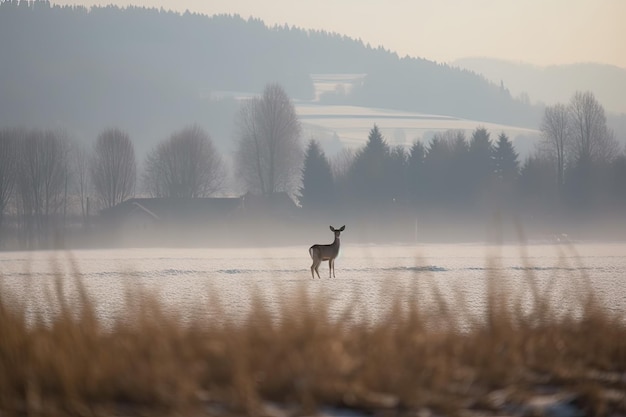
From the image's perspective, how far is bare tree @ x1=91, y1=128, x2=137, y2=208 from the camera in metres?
147

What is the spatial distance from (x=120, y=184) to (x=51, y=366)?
142539 millimetres

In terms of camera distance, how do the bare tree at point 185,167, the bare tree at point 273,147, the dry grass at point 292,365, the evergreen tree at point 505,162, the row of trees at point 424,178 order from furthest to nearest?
the bare tree at point 185,167, the bare tree at point 273,147, the evergreen tree at point 505,162, the row of trees at point 424,178, the dry grass at point 292,365

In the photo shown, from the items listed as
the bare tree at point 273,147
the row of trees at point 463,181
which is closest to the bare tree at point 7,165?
the bare tree at point 273,147

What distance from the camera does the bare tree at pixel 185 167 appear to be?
141m

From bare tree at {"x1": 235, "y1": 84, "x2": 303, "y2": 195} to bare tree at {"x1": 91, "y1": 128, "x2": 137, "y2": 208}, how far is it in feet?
72.9

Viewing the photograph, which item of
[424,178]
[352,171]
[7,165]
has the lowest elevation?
[424,178]

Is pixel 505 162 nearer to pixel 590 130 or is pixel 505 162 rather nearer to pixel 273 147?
pixel 590 130

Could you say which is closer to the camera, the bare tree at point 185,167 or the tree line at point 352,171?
the tree line at point 352,171

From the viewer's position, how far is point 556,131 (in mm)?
131125

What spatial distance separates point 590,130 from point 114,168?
69.6 meters

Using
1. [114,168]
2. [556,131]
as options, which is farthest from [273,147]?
[556,131]

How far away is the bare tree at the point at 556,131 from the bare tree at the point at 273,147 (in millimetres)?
33931

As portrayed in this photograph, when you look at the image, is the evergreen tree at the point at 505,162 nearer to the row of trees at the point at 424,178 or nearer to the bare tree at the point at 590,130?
the row of trees at the point at 424,178

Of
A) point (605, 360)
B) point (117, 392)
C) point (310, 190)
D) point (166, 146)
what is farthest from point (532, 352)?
point (166, 146)
